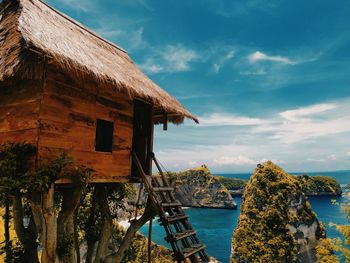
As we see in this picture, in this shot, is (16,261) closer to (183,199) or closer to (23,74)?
(23,74)

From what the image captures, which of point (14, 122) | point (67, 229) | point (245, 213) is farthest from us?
point (245, 213)

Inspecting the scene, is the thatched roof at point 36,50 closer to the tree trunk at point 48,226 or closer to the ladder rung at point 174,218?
the tree trunk at point 48,226

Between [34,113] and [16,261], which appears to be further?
[16,261]

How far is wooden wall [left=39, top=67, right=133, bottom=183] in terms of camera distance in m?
6.56

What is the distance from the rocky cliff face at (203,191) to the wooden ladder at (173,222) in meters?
92.4

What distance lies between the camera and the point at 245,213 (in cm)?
3609

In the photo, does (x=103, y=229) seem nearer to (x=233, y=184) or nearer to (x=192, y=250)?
(x=192, y=250)

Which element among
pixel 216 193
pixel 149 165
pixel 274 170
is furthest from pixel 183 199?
pixel 149 165

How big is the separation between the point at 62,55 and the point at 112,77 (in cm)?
143

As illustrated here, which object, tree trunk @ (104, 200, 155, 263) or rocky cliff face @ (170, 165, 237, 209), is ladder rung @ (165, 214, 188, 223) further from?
rocky cliff face @ (170, 165, 237, 209)

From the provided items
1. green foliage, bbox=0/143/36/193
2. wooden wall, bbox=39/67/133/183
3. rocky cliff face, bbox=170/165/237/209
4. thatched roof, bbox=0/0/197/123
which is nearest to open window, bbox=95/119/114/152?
wooden wall, bbox=39/67/133/183

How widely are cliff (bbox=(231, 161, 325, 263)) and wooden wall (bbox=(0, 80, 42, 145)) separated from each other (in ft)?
100

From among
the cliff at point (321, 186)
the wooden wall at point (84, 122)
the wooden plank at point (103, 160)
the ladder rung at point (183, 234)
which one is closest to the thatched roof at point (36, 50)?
the wooden wall at point (84, 122)

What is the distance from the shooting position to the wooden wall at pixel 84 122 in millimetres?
6559
